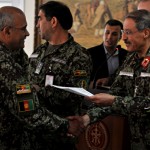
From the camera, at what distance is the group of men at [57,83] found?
1893 millimetres

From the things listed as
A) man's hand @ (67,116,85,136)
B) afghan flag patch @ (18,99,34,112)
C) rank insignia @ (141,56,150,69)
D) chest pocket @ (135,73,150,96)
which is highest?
rank insignia @ (141,56,150,69)

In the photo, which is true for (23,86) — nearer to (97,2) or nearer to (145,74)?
(145,74)

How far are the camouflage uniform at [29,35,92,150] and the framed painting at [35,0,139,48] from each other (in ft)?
6.61

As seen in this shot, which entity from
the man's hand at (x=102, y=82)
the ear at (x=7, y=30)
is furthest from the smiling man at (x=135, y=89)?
the man's hand at (x=102, y=82)

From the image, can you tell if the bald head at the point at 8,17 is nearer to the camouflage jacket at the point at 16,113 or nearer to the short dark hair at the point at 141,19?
the camouflage jacket at the point at 16,113

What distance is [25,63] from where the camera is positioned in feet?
9.90

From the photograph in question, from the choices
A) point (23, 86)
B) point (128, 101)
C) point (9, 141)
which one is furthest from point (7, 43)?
point (128, 101)

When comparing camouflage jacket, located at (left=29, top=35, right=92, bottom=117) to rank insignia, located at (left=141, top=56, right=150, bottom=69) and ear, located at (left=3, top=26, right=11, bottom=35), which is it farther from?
ear, located at (left=3, top=26, right=11, bottom=35)

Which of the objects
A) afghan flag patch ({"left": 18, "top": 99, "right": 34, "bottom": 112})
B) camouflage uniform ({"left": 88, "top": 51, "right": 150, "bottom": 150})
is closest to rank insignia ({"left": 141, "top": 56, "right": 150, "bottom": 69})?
camouflage uniform ({"left": 88, "top": 51, "right": 150, "bottom": 150})

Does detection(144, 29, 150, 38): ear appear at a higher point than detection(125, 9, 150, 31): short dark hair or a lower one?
lower

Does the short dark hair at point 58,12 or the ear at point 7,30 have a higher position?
the short dark hair at point 58,12

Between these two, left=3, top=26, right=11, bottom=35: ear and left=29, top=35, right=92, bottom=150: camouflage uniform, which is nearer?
left=3, top=26, right=11, bottom=35: ear

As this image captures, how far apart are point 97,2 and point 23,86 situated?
305 centimetres

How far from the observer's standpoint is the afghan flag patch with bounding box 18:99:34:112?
1.85 m
